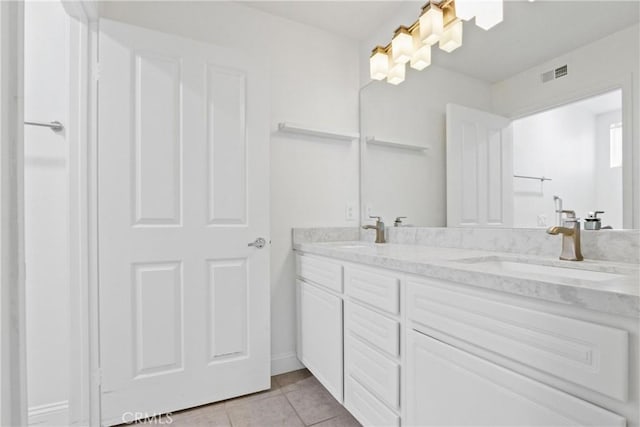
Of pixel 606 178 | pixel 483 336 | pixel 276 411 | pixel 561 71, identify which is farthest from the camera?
pixel 276 411

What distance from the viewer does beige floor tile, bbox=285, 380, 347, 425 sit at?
1.58m

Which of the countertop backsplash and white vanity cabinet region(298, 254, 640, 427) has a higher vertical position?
the countertop backsplash

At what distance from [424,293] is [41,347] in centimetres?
181

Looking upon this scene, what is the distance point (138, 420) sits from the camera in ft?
5.07

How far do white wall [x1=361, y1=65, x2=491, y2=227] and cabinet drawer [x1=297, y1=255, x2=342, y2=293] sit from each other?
640 millimetres

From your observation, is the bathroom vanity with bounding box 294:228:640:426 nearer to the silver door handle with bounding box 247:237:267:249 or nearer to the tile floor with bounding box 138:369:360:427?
the tile floor with bounding box 138:369:360:427

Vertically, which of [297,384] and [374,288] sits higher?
[374,288]

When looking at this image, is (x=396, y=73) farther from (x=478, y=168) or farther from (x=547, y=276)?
(x=547, y=276)

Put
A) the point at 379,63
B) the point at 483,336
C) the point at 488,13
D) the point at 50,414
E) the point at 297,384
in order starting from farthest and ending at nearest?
the point at 379,63, the point at 297,384, the point at 50,414, the point at 488,13, the point at 483,336

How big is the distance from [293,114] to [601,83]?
1.56 metres

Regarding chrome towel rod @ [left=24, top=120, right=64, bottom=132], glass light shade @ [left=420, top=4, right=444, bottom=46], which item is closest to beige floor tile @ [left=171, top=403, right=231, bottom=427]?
chrome towel rod @ [left=24, top=120, right=64, bottom=132]

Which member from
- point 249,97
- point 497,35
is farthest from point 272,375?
point 497,35

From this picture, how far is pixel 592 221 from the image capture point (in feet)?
3.65

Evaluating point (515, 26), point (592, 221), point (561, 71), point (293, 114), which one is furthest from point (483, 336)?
point (293, 114)
